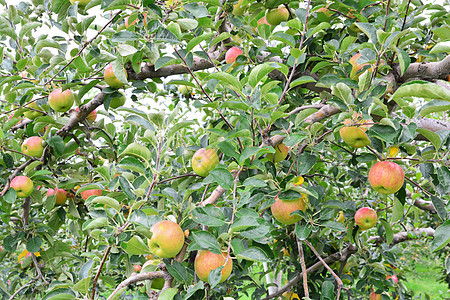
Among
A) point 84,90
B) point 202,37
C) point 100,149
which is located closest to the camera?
point 202,37

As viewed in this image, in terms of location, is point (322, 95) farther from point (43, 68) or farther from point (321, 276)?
point (43, 68)

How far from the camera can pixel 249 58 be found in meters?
1.71

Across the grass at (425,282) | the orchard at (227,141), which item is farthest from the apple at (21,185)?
the grass at (425,282)

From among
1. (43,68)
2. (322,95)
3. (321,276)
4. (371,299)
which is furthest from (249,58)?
(371,299)

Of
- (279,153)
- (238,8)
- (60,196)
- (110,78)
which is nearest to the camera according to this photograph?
(279,153)

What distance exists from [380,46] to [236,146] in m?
0.67

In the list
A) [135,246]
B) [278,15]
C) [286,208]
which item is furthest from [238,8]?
[135,246]

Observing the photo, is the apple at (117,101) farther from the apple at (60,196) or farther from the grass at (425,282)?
the grass at (425,282)

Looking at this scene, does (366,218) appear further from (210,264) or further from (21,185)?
(21,185)

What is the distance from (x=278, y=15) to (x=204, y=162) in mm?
1053

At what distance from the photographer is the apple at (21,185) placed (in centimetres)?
180

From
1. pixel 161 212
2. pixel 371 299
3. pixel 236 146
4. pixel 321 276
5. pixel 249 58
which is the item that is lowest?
pixel 371 299

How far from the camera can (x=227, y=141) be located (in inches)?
48.9

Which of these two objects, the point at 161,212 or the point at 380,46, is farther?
the point at 380,46
